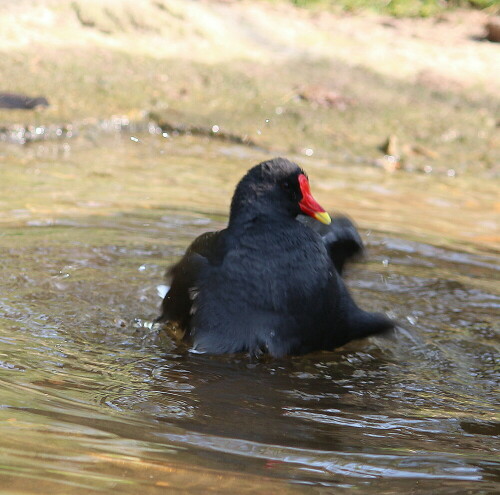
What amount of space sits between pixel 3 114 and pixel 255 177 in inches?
186

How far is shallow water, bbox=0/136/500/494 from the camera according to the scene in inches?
88.2

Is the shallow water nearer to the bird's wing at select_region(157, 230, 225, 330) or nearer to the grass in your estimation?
the bird's wing at select_region(157, 230, 225, 330)

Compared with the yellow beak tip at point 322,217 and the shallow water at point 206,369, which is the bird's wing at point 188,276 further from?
the yellow beak tip at point 322,217

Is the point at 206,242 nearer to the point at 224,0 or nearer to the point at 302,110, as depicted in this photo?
the point at 302,110

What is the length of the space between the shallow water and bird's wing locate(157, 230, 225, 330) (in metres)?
0.13

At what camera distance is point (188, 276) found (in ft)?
12.1

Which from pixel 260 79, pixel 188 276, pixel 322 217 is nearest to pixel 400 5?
pixel 260 79

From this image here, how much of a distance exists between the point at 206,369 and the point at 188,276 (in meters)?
0.48

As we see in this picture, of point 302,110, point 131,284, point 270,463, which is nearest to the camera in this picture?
point 270,463

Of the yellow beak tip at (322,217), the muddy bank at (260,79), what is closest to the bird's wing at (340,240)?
the yellow beak tip at (322,217)

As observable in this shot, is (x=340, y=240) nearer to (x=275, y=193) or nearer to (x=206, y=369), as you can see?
(x=275, y=193)

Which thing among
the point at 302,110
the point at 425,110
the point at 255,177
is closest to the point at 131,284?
the point at 255,177

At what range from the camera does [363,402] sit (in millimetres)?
3090

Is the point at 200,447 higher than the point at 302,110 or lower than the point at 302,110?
lower
